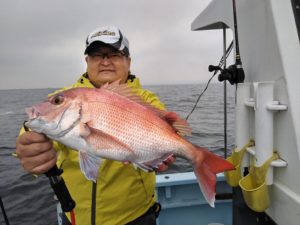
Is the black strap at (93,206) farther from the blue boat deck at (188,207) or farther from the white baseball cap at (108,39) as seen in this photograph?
the blue boat deck at (188,207)

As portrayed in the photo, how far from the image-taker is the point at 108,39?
272cm

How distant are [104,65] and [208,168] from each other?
53.5 inches

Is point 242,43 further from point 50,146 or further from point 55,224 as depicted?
point 55,224

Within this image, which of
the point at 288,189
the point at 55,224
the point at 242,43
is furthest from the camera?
the point at 55,224

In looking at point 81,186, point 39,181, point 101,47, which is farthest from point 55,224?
point 101,47

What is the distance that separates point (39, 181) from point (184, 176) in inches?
254

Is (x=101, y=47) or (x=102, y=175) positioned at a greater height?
(x=101, y=47)

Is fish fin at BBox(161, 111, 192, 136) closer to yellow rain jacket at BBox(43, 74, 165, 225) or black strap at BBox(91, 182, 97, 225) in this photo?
yellow rain jacket at BBox(43, 74, 165, 225)

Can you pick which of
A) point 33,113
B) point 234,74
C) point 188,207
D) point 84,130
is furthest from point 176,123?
point 188,207

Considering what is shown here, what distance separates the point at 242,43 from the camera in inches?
134

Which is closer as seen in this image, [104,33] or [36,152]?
[36,152]

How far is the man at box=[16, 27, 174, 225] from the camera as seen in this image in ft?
8.50

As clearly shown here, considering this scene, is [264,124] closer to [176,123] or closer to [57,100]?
[176,123]

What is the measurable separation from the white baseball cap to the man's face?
6 centimetres
